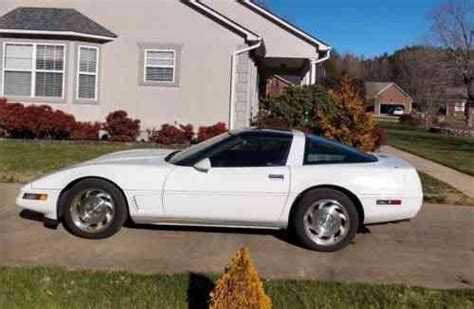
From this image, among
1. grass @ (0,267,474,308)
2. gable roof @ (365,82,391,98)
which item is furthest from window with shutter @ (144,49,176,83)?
gable roof @ (365,82,391,98)

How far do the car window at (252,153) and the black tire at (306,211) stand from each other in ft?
1.66

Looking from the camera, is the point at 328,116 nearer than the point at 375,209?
No

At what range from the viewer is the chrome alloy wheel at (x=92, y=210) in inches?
287

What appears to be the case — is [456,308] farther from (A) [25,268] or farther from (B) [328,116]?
(B) [328,116]

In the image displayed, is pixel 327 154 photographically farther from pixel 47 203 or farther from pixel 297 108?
pixel 297 108

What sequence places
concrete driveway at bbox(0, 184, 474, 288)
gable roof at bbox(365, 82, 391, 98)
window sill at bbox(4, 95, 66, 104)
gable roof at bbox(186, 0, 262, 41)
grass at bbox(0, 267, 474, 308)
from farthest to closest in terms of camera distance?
gable roof at bbox(365, 82, 391, 98)
window sill at bbox(4, 95, 66, 104)
gable roof at bbox(186, 0, 262, 41)
concrete driveway at bbox(0, 184, 474, 288)
grass at bbox(0, 267, 474, 308)

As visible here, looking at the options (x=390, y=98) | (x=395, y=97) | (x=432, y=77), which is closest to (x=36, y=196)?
(x=432, y=77)

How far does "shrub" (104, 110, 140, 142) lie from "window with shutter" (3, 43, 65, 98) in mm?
1746

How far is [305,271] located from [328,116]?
35.5 ft

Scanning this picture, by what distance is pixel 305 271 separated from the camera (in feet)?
20.9

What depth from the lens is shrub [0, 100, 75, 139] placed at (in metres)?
18.3

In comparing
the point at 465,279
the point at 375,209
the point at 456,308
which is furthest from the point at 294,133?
the point at 456,308

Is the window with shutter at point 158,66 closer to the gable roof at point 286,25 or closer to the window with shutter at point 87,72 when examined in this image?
the window with shutter at point 87,72

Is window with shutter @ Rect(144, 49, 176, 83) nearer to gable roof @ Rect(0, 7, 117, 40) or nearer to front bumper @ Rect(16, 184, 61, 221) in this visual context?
gable roof @ Rect(0, 7, 117, 40)
